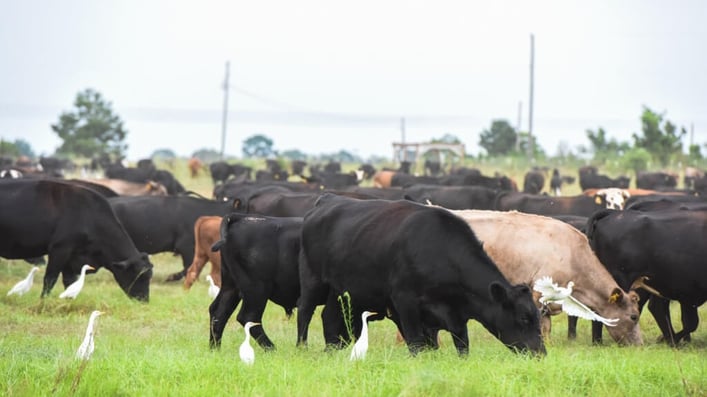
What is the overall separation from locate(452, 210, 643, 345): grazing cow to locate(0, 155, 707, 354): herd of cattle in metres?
0.01

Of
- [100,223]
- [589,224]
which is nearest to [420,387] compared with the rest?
[589,224]

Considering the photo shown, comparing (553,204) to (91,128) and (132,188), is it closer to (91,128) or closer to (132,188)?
(132,188)

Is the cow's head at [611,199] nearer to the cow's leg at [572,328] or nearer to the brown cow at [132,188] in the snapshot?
the cow's leg at [572,328]

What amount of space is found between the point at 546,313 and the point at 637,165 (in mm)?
45396

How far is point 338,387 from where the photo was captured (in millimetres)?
7945

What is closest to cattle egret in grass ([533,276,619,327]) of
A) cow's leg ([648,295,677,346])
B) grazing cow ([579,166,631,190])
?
cow's leg ([648,295,677,346])

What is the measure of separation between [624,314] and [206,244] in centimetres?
729

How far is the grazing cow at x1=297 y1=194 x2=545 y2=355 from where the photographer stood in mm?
9094

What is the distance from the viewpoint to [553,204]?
22.5m

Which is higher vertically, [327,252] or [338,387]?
[327,252]

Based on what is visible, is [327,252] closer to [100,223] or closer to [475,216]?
[475,216]

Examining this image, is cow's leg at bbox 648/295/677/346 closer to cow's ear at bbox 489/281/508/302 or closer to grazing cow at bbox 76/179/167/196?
cow's ear at bbox 489/281/508/302

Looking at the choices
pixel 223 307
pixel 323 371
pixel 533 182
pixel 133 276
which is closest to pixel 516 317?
pixel 323 371

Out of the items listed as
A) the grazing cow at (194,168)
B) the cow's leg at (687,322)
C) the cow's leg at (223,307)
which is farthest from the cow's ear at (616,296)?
the grazing cow at (194,168)
